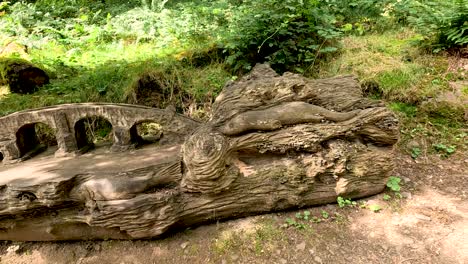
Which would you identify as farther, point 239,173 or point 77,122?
point 77,122

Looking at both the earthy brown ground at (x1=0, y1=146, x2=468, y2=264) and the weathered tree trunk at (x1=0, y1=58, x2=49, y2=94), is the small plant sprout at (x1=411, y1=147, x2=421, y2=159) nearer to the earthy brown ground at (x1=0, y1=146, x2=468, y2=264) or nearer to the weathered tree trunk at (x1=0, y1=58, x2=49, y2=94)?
the earthy brown ground at (x1=0, y1=146, x2=468, y2=264)

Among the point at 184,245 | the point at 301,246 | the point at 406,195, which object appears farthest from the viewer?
the point at 406,195

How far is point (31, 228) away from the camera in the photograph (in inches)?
148

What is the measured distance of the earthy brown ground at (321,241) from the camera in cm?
334

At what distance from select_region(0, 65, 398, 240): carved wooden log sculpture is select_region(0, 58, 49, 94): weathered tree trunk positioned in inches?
126

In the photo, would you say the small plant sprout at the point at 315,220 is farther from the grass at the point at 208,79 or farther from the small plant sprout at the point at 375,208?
the grass at the point at 208,79

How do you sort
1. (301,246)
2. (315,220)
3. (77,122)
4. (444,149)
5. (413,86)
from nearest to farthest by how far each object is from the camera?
1. (301,246)
2. (315,220)
3. (77,122)
4. (444,149)
5. (413,86)

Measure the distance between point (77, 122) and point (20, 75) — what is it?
278cm

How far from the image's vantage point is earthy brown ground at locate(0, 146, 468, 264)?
3338 millimetres

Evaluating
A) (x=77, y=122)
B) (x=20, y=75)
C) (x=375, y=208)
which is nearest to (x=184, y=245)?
(x=77, y=122)

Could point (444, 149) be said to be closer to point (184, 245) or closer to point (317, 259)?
point (317, 259)

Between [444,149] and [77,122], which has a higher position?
[77,122]

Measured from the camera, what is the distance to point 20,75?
19.5 ft

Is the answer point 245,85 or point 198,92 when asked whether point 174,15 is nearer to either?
point 198,92
